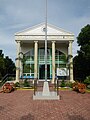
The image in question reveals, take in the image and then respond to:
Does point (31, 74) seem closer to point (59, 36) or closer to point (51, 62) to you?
point (51, 62)

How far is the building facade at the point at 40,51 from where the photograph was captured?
29.3m

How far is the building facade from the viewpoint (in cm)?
2933

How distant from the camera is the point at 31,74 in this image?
105ft

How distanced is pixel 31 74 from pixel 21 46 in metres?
5.17

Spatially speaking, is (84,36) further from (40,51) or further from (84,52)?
(40,51)

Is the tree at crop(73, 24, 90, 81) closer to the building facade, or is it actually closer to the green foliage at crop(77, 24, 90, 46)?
the green foliage at crop(77, 24, 90, 46)

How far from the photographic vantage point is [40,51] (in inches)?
1308

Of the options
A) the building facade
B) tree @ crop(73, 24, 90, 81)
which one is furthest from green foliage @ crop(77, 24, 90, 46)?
the building facade

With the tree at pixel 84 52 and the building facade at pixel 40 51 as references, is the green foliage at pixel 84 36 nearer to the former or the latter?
the tree at pixel 84 52

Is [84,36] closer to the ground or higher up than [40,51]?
higher up

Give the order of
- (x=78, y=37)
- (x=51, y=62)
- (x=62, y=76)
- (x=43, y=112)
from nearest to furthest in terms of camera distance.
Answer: (x=43, y=112)
(x=62, y=76)
(x=51, y=62)
(x=78, y=37)

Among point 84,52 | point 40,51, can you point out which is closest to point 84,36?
point 84,52

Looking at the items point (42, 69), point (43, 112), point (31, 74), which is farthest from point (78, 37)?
point (43, 112)

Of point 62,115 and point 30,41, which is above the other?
point 30,41
